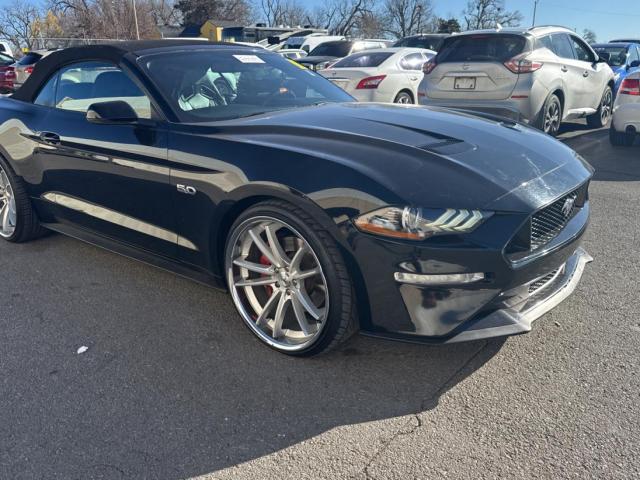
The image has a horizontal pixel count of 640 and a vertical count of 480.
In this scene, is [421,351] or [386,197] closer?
[386,197]

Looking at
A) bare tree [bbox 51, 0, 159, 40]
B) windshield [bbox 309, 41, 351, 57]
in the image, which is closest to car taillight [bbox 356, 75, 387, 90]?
windshield [bbox 309, 41, 351, 57]

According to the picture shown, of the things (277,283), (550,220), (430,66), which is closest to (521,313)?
(550,220)

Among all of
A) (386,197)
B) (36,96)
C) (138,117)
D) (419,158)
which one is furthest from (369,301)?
(36,96)

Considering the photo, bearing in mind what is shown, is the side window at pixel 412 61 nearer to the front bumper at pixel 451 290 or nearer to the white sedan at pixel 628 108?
the white sedan at pixel 628 108

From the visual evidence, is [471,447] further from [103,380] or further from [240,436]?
[103,380]

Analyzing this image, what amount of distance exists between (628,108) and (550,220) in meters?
5.80

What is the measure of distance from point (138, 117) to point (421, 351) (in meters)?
2.05

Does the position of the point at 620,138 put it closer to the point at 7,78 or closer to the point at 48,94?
the point at 48,94

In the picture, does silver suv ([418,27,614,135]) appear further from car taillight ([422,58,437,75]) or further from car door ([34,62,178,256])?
car door ([34,62,178,256])

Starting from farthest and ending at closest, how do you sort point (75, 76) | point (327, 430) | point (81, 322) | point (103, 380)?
1. point (75, 76)
2. point (81, 322)
3. point (103, 380)
4. point (327, 430)

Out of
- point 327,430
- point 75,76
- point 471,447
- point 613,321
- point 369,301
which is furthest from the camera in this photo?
point 75,76

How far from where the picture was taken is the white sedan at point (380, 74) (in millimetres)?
9398

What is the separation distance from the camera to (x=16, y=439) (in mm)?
2320

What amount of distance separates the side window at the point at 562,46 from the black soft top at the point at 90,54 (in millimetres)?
5589
